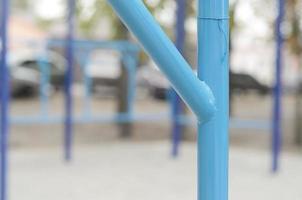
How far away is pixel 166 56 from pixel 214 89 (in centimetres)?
18

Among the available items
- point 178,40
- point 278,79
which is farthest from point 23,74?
point 278,79

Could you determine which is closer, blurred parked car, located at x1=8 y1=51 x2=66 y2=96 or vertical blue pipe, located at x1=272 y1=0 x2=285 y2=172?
vertical blue pipe, located at x1=272 y1=0 x2=285 y2=172

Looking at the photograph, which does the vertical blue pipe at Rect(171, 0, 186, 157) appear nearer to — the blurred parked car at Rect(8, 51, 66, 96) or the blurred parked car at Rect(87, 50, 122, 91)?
the blurred parked car at Rect(87, 50, 122, 91)

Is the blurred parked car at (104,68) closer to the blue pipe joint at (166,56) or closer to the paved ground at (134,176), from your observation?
Result: the paved ground at (134,176)

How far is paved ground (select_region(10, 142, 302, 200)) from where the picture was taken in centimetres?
358

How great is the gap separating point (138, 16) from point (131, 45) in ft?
17.2

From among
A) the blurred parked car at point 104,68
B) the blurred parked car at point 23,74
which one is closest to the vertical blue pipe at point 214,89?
the blurred parked car at point 104,68

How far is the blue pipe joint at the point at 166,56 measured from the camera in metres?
1.12

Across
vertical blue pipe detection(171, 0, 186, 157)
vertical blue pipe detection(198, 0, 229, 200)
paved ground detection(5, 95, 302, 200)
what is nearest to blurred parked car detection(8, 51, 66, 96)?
paved ground detection(5, 95, 302, 200)

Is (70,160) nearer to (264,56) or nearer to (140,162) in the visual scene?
(140,162)

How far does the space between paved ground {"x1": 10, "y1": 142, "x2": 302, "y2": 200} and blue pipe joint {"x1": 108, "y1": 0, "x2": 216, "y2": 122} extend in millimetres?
2298

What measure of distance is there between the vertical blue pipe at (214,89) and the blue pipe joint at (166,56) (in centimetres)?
3

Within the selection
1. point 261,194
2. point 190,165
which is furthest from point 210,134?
point 190,165

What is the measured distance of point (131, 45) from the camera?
20.8ft
